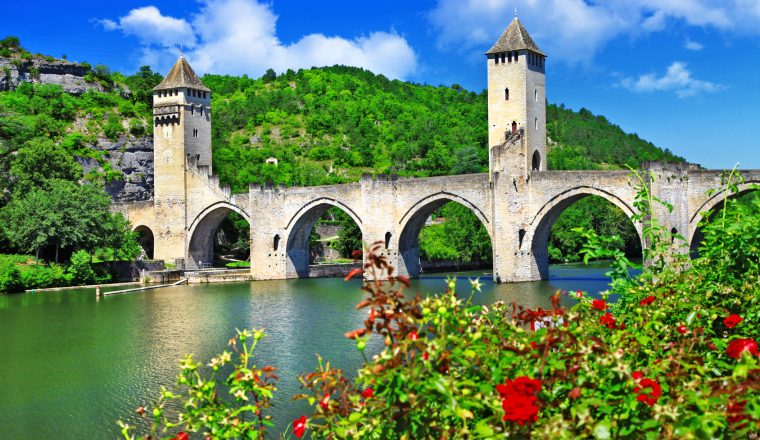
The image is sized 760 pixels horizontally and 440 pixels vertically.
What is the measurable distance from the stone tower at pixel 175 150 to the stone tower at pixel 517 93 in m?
16.8

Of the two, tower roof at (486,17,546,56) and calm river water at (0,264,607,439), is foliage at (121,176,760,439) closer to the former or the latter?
calm river water at (0,264,607,439)

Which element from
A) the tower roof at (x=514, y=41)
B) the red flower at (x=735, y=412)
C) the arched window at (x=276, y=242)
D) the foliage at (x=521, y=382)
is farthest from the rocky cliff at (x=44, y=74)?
the red flower at (x=735, y=412)

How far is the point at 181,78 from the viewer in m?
41.8

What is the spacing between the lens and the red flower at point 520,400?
305 cm

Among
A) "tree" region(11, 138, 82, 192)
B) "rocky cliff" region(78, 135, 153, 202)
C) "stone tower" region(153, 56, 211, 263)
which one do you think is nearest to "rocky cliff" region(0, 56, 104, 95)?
"rocky cliff" region(78, 135, 153, 202)

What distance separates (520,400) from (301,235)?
36.0 meters

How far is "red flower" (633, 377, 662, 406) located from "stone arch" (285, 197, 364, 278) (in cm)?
3325

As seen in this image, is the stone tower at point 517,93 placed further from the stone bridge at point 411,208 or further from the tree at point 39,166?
the tree at point 39,166

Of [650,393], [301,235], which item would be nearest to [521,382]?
[650,393]

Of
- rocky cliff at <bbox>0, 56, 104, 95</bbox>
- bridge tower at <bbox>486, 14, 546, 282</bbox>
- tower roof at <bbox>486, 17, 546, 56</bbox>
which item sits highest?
rocky cliff at <bbox>0, 56, 104, 95</bbox>

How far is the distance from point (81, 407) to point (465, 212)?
115 feet

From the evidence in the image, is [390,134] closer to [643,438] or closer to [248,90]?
[248,90]

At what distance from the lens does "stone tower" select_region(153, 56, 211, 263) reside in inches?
1633

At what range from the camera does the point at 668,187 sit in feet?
87.9
